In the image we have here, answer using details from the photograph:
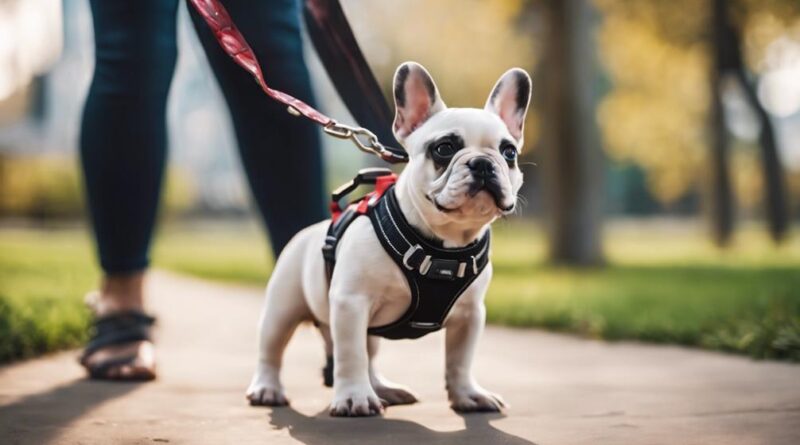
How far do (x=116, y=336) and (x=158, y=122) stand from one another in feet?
2.41

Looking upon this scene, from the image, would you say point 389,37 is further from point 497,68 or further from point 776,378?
point 776,378

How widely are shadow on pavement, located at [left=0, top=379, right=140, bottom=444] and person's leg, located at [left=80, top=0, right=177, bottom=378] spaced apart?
221mm

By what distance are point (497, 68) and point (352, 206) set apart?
1319 cm

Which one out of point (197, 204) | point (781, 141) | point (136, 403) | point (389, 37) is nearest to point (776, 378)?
point (136, 403)

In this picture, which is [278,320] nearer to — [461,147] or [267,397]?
[267,397]

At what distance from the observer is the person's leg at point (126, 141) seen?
10.2 ft

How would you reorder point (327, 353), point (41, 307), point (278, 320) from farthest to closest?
point (41, 307)
point (327, 353)
point (278, 320)

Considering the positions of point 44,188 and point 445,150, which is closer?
point 445,150

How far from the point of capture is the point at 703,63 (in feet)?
50.0

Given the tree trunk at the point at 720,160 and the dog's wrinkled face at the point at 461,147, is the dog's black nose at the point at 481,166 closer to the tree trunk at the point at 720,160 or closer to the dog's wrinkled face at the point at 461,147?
the dog's wrinkled face at the point at 461,147

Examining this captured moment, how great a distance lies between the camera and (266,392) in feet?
8.47

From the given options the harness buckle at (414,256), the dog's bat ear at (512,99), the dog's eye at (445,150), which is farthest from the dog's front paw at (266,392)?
the dog's bat ear at (512,99)

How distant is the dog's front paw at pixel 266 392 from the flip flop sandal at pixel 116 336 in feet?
1.90

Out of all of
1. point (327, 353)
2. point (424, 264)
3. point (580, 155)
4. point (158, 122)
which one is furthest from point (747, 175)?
point (424, 264)
